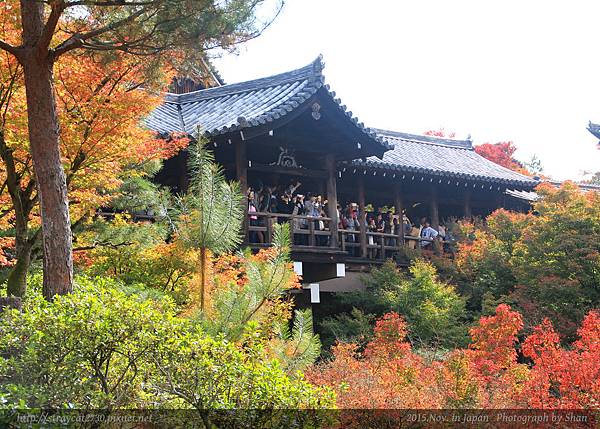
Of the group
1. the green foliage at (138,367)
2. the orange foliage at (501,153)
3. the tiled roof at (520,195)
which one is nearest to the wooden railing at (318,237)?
the tiled roof at (520,195)

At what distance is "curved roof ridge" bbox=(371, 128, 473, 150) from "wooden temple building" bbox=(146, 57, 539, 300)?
→ 280 cm

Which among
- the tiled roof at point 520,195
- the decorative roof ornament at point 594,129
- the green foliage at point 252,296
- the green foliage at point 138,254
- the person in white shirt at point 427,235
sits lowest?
the green foliage at point 252,296

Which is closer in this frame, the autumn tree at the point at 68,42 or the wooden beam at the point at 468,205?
the autumn tree at the point at 68,42

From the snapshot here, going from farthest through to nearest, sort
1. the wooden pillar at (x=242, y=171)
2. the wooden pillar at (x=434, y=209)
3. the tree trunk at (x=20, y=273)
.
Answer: the wooden pillar at (x=434, y=209) < the wooden pillar at (x=242, y=171) < the tree trunk at (x=20, y=273)

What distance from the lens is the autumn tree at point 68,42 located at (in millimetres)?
7898

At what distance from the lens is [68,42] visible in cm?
825

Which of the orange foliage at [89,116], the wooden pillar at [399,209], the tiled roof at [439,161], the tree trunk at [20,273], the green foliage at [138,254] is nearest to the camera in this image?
the tree trunk at [20,273]

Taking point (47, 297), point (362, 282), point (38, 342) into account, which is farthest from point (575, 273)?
point (38, 342)

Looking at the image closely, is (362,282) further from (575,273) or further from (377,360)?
(377,360)

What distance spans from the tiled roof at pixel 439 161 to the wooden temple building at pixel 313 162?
0.18 ft

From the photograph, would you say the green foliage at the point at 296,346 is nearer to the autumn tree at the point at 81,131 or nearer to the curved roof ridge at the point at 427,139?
the autumn tree at the point at 81,131

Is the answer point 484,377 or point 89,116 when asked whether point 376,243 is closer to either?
point 484,377

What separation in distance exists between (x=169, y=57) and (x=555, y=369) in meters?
5.70

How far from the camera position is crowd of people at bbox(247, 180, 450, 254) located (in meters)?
16.1
